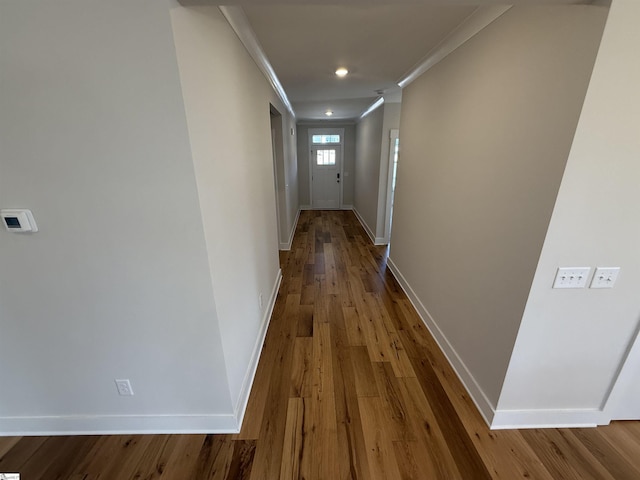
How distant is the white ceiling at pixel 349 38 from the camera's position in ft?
5.11

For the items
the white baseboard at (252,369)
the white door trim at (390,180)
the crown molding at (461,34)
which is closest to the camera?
the crown molding at (461,34)

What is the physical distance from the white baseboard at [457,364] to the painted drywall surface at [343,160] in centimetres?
502

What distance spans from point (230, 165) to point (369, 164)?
13.6ft

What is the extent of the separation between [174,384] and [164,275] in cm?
68

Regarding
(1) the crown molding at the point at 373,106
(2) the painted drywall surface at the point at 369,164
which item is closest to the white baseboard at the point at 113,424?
(2) the painted drywall surface at the point at 369,164

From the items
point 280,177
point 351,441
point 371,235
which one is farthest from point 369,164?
point 351,441

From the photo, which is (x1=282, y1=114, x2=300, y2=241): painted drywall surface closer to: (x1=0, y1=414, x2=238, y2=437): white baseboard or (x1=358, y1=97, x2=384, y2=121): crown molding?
(x1=358, y1=97, x2=384, y2=121): crown molding

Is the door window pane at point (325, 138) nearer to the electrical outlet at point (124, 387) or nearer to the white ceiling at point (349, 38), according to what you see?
the white ceiling at point (349, 38)

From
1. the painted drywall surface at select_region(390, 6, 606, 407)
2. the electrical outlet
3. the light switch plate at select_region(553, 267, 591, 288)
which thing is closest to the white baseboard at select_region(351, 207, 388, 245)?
the painted drywall surface at select_region(390, 6, 606, 407)

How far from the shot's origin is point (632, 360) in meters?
1.42

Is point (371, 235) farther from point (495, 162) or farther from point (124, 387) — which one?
point (124, 387)

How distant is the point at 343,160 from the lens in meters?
7.27

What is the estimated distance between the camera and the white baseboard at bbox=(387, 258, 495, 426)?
63.7 inches

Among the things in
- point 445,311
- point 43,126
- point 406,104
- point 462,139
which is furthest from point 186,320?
point 406,104
